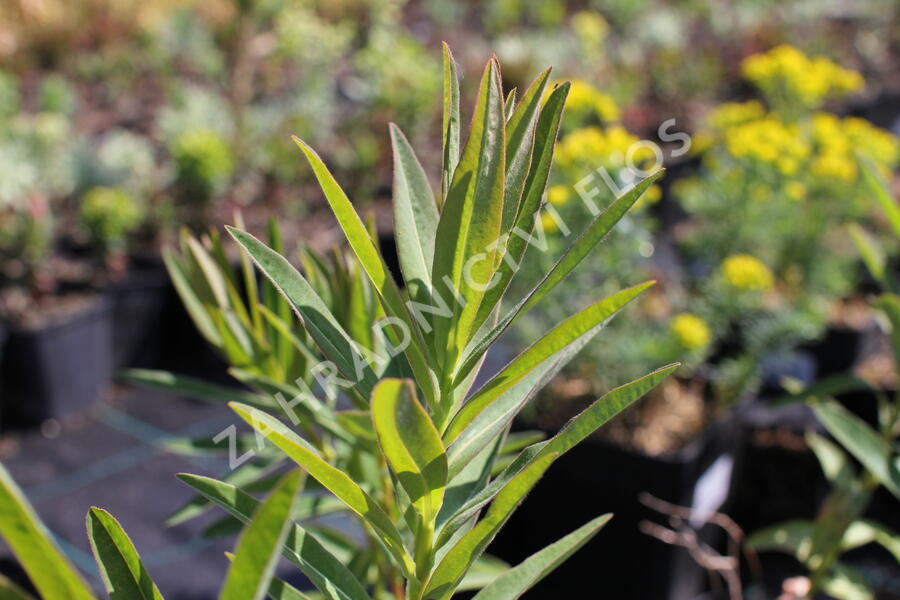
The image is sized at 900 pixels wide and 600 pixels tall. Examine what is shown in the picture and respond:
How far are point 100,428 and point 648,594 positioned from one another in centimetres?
189

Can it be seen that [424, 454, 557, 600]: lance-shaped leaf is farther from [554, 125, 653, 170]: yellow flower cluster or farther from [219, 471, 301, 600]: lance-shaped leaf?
[554, 125, 653, 170]: yellow flower cluster

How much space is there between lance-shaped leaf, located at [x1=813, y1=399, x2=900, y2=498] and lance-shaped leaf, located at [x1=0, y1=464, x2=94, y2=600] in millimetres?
957

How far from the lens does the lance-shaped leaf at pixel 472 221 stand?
0.57 metres

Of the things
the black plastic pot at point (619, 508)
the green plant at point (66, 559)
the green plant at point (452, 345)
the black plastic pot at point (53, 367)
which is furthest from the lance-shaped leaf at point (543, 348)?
the black plastic pot at point (53, 367)

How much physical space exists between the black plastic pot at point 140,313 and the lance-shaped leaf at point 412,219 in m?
2.59

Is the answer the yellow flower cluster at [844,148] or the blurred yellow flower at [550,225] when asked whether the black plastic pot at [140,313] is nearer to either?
the blurred yellow flower at [550,225]

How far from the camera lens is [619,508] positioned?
170 cm

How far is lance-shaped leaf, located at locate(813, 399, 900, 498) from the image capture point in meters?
1.09

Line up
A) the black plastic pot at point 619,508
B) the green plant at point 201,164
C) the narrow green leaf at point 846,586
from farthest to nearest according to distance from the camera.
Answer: the green plant at point 201,164 < the black plastic pot at point 619,508 < the narrow green leaf at point 846,586

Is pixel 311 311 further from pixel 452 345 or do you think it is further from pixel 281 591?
pixel 281 591

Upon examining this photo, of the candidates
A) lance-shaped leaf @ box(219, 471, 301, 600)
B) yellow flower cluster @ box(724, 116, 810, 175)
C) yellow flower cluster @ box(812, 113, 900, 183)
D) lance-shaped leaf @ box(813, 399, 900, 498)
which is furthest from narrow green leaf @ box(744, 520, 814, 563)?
yellow flower cluster @ box(812, 113, 900, 183)

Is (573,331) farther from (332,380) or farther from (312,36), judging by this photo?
(312,36)

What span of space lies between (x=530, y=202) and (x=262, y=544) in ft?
1.09

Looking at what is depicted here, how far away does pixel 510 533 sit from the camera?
1884mm
